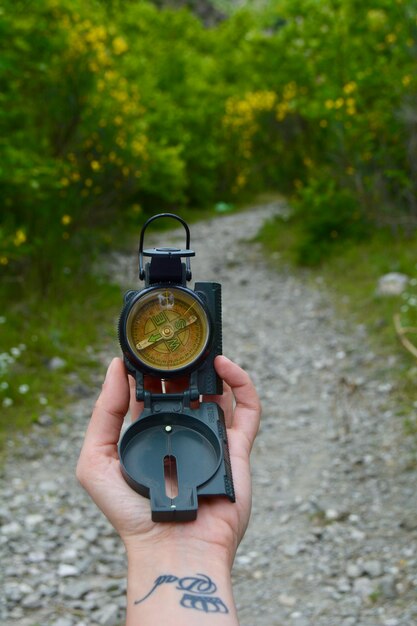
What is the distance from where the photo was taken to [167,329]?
2066 millimetres

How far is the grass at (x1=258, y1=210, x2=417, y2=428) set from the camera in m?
5.18

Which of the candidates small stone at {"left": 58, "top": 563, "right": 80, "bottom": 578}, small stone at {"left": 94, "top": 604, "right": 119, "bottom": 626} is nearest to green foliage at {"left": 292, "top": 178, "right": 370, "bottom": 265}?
small stone at {"left": 58, "top": 563, "right": 80, "bottom": 578}

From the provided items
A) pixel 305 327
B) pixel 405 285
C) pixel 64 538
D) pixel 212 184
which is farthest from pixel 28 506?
pixel 212 184

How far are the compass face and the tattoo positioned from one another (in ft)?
1.88

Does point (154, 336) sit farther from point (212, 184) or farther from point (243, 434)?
point (212, 184)

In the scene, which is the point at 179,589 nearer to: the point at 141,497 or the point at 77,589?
the point at 141,497

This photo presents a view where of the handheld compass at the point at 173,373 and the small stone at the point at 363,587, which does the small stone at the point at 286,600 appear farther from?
the handheld compass at the point at 173,373

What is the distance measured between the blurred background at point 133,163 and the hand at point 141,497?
2.69 metres

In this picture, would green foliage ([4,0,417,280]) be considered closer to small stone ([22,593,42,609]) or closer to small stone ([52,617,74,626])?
small stone ([22,593,42,609])

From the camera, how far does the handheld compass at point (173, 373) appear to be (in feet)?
6.05

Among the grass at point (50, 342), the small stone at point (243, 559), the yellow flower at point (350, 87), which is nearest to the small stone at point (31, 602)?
the small stone at point (243, 559)

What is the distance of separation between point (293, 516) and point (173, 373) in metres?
2.19

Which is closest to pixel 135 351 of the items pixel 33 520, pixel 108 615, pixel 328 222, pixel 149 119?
pixel 108 615

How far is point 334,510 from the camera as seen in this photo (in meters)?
3.89
